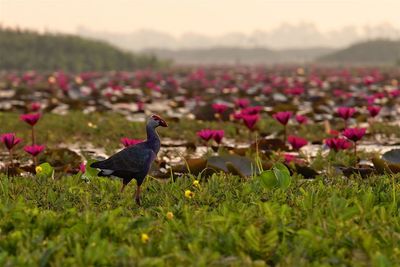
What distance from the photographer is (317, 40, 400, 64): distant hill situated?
161 feet

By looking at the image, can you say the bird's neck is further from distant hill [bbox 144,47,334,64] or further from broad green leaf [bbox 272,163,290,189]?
distant hill [bbox 144,47,334,64]

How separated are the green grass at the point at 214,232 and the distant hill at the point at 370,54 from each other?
45.6 meters

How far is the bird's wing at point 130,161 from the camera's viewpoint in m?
4.28

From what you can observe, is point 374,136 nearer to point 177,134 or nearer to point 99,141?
point 177,134

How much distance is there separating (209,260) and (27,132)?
6.53m

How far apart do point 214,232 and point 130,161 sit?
958 mm

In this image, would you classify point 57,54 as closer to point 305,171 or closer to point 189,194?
point 305,171

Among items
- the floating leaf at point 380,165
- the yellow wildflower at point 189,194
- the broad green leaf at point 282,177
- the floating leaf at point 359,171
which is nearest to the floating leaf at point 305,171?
the floating leaf at point 359,171

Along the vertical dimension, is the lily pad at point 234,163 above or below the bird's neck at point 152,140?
below

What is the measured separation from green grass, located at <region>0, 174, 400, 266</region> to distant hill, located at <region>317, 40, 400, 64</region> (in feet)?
149

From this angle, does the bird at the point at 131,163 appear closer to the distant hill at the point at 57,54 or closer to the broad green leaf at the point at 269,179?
the broad green leaf at the point at 269,179

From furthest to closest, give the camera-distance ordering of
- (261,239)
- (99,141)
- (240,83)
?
1. (240,83)
2. (99,141)
3. (261,239)

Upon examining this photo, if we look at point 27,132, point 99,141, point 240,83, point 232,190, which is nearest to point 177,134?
point 99,141

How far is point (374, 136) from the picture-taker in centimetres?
888
